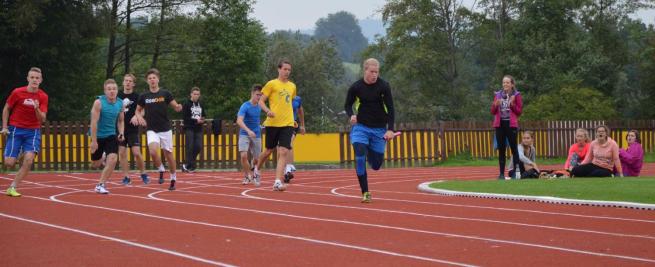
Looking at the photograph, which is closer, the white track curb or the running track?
the running track

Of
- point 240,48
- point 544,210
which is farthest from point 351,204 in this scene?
point 240,48

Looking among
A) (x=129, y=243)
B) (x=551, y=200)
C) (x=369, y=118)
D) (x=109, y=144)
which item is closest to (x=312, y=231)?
(x=129, y=243)

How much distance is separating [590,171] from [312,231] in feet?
28.7

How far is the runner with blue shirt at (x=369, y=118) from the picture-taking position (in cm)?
1200

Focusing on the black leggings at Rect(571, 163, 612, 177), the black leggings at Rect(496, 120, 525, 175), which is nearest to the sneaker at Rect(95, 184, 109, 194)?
the black leggings at Rect(496, 120, 525, 175)

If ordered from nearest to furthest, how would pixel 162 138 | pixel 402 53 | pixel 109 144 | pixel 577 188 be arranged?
pixel 577 188 → pixel 109 144 → pixel 162 138 → pixel 402 53

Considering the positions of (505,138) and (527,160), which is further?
(527,160)

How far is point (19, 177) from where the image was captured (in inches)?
538

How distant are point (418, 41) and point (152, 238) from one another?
5707 centimetres

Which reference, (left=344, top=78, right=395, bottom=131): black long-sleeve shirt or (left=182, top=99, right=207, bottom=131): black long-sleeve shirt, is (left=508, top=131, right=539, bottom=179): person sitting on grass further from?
(left=182, top=99, right=207, bottom=131): black long-sleeve shirt

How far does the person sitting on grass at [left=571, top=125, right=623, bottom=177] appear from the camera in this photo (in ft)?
52.1

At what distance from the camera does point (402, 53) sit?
205 feet

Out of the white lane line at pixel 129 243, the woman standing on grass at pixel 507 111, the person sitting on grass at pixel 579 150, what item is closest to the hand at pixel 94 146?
the white lane line at pixel 129 243

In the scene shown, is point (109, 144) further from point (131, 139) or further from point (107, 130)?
point (131, 139)
